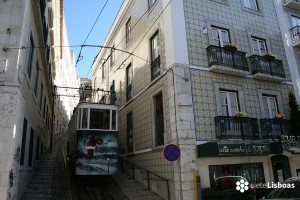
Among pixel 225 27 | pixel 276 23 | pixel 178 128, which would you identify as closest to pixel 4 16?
pixel 178 128

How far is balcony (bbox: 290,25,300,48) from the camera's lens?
1517cm

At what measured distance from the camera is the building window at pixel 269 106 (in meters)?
13.1

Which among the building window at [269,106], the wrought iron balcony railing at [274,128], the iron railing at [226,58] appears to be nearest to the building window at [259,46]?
the iron railing at [226,58]

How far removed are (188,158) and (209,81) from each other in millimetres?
3668

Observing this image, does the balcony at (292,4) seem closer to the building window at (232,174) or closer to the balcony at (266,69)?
the balcony at (266,69)

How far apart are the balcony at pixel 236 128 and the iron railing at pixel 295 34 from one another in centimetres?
Answer: 646

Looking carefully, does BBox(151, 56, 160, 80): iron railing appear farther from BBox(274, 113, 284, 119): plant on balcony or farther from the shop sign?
the shop sign

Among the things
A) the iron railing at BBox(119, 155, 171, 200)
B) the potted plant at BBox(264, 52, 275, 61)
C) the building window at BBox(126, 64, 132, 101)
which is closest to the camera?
the iron railing at BBox(119, 155, 171, 200)

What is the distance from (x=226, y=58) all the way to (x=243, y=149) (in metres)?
4.29

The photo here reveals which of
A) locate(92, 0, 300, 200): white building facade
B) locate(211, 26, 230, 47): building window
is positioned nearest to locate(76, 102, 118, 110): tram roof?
locate(92, 0, 300, 200): white building facade

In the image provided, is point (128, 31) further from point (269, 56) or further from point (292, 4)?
point (292, 4)

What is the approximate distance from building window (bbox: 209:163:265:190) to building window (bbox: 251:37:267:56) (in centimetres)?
595

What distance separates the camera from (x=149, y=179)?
12391 millimetres

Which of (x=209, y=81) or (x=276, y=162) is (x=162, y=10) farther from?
(x=276, y=162)
